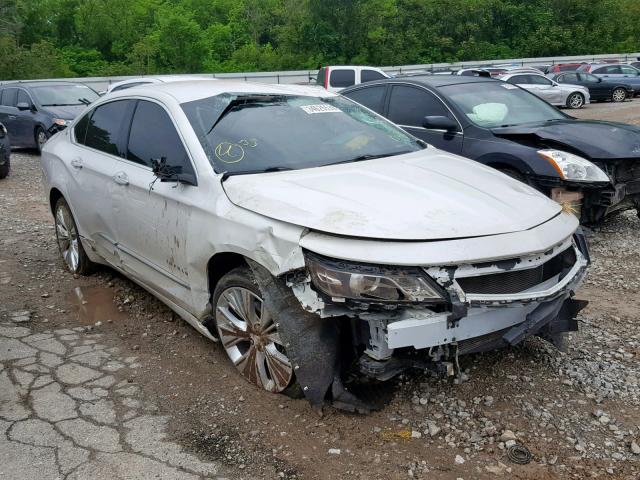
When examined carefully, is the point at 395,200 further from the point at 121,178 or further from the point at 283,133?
the point at 121,178

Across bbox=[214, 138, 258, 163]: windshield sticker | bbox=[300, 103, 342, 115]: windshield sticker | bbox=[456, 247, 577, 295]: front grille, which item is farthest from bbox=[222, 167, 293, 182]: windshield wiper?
bbox=[456, 247, 577, 295]: front grille

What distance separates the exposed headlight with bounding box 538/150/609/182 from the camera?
5953 millimetres

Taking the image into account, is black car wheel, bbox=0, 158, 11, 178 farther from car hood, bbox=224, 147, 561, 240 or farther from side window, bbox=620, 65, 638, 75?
side window, bbox=620, 65, 638, 75

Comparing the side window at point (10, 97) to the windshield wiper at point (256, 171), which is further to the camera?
the side window at point (10, 97)

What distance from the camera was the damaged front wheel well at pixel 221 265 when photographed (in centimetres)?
361

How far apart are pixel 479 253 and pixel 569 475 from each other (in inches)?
41.8

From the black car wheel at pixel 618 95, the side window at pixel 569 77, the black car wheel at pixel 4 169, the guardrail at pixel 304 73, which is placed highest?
the black car wheel at pixel 4 169

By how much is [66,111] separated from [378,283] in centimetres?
1219

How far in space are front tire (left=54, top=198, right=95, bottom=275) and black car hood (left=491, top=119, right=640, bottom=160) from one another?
13.6ft

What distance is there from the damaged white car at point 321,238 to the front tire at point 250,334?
10 millimetres

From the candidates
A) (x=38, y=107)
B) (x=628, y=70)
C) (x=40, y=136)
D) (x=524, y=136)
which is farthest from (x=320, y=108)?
(x=628, y=70)

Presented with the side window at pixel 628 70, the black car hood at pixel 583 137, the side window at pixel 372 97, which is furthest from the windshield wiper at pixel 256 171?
the side window at pixel 628 70

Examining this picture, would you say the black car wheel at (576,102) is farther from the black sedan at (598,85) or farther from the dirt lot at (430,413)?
the dirt lot at (430,413)

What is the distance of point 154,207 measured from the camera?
4.10 meters
